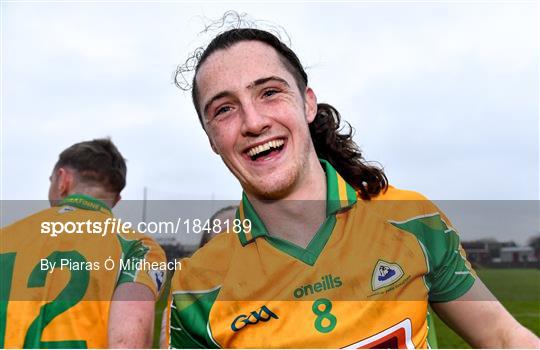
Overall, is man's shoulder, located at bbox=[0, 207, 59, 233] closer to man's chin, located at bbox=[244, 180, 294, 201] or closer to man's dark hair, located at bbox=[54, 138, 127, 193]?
man's dark hair, located at bbox=[54, 138, 127, 193]

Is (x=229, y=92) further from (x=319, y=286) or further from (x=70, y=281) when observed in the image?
(x=70, y=281)

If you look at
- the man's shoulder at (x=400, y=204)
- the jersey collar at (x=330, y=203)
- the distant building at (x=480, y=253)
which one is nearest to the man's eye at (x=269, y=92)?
the jersey collar at (x=330, y=203)

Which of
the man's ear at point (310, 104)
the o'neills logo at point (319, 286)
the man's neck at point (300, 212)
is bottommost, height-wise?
the o'neills logo at point (319, 286)

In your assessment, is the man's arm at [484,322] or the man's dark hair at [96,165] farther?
the man's dark hair at [96,165]

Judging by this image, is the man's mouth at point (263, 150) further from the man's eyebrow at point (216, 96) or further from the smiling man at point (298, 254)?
the man's eyebrow at point (216, 96)

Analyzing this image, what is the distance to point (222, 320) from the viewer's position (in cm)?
177

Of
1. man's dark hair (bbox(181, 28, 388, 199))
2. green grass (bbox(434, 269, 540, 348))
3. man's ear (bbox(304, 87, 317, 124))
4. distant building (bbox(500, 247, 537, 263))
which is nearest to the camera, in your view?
man's dark hair (bbox(181, 28, 388, 199))

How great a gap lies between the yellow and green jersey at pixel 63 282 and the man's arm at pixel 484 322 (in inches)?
55.9

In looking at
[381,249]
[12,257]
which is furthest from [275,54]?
[12,257]

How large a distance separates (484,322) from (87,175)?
227cm

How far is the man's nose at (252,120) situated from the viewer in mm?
1795

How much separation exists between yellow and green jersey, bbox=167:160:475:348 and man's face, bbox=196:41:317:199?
0.49 ft

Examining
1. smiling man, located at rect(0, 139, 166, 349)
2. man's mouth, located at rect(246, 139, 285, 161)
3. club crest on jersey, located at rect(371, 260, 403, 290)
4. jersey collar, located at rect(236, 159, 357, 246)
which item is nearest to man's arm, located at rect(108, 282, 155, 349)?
smiling man, located at rect(0, 139, 166, 349)

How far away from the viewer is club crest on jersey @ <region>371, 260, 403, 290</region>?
172 centimetres
